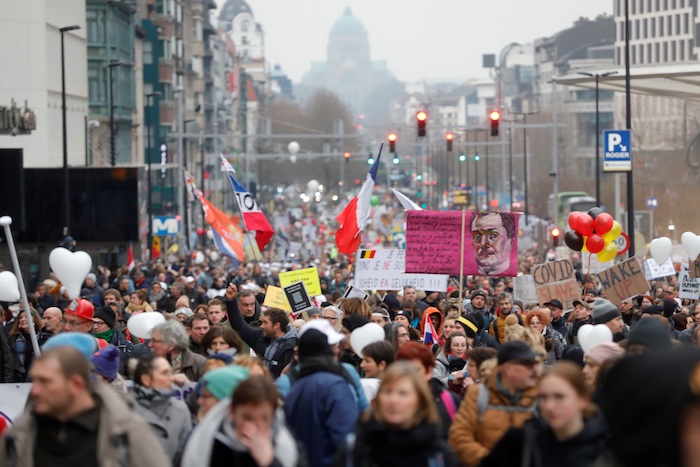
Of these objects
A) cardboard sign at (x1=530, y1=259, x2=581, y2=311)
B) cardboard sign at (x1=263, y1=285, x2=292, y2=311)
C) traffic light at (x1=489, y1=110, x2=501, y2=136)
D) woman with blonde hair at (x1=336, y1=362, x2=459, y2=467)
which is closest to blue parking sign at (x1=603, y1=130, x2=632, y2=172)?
traffic light at (x1=489, y1=110, x2=501, y2=136)

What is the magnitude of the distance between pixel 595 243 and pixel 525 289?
1.14 m

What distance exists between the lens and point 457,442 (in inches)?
328

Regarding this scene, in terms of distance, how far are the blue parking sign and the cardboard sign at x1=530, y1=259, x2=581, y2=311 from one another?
14.8 m

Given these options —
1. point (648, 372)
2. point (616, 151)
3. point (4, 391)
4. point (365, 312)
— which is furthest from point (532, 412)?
point (616, 151)

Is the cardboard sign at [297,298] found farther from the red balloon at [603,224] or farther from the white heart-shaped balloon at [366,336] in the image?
the white heart-shaped balloon at [366,336]

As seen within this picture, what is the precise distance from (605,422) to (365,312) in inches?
277

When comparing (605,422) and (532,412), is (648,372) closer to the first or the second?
(605,422)

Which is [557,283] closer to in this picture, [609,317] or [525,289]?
[525,289]

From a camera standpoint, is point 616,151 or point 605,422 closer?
point 605,422

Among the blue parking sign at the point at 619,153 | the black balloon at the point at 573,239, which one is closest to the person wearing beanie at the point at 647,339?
the black balloon at the point at 573,239

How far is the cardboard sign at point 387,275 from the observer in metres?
20.5

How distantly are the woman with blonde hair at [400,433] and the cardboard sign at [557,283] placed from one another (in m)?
12.9

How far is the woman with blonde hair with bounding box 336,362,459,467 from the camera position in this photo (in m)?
7.19

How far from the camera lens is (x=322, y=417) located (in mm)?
8578
